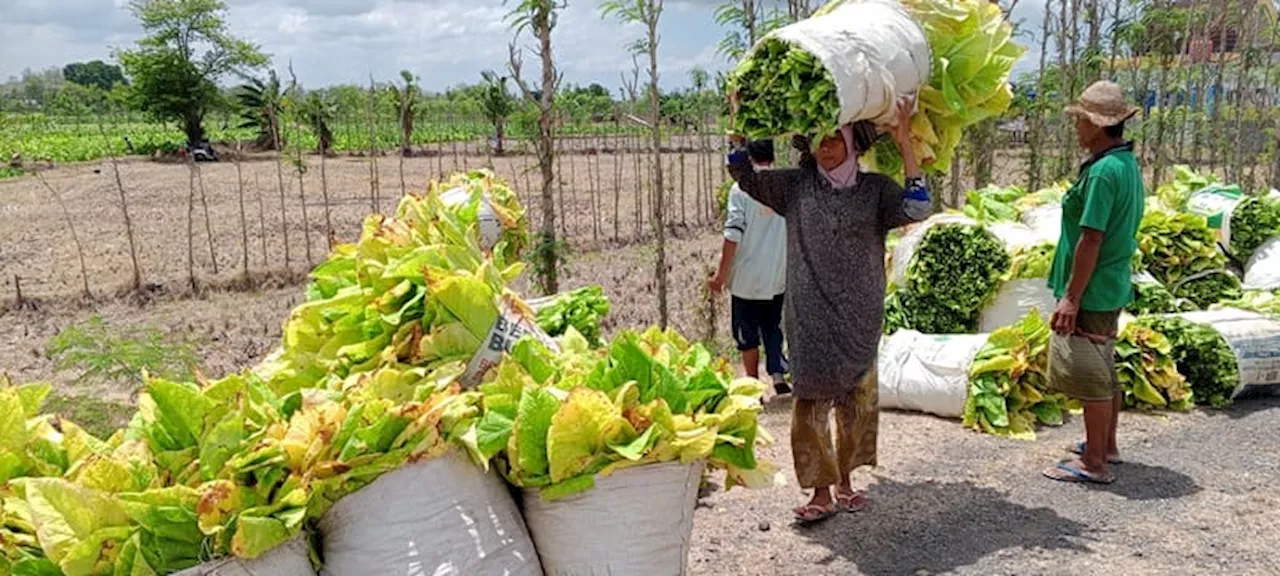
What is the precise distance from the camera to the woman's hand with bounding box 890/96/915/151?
132 inches

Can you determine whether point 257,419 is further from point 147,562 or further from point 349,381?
point 147,562

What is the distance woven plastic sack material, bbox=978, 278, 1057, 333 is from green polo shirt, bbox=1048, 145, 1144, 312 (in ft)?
4.39

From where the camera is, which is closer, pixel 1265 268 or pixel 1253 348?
pixel 1253 348

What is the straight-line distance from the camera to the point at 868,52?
3.16 metres

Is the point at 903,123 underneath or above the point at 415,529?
above

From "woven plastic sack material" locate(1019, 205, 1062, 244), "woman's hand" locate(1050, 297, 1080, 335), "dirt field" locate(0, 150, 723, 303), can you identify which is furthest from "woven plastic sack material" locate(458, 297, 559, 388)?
"woven plastic sack material" locate(1019, 205, 1062, 244)

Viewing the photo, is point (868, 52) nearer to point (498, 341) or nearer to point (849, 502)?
point (498, 341)

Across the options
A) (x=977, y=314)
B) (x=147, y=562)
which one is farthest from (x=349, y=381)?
(x=977, y=314)

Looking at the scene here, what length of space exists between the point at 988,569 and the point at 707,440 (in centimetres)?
151

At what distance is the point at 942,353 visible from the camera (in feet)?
16.6

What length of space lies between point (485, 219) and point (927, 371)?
2.41 meters

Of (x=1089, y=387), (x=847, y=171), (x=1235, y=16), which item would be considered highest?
(x=1235, y=16)

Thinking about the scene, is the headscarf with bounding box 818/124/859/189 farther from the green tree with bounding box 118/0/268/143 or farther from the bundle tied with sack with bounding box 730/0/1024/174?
the green tree with bounding box 118/0/268/143

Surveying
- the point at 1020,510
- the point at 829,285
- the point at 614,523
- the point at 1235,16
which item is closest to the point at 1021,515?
the point at 1020,510
